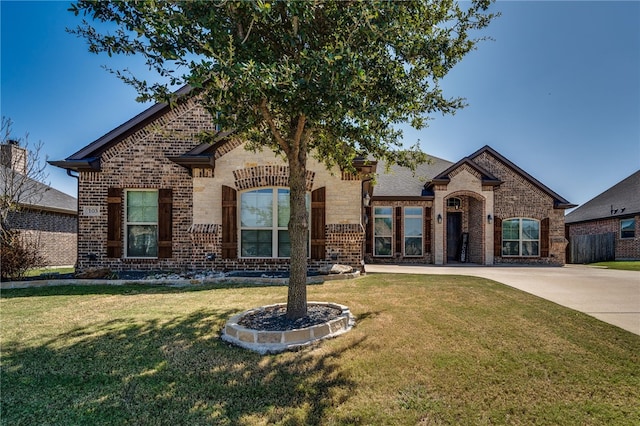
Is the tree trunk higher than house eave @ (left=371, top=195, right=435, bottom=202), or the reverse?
house eave @ (left=371, top=195, right=435, bottom=202)

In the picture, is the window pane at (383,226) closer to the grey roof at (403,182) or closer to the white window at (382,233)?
the white window at (382,233)

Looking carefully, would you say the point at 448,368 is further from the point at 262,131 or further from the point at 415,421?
the point at 262,131

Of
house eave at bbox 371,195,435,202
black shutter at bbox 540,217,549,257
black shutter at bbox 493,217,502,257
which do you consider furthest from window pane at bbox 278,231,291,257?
black shutter at bbox 540,217,549,257

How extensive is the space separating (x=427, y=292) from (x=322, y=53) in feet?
16.9

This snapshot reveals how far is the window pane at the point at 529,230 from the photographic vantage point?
576 inches

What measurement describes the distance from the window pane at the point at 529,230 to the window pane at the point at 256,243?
12.3 m

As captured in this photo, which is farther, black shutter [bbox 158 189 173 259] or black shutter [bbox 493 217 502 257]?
black shutter [bbox 493 217 502 257]

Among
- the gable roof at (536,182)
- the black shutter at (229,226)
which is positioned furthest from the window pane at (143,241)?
the gable roof at (536,182)

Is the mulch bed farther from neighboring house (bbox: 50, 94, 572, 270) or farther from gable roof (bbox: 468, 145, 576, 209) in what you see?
gable roof (bbox: 468, 145, 576, 209)

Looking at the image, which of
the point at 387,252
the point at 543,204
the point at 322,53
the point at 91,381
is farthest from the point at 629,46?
the point at 91,381

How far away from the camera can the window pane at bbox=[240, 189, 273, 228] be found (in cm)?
955

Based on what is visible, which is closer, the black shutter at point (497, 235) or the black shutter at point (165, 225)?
the black shutter at point (165, 225)

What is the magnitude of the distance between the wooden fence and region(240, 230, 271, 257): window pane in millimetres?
18979

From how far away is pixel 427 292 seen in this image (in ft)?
21.6
